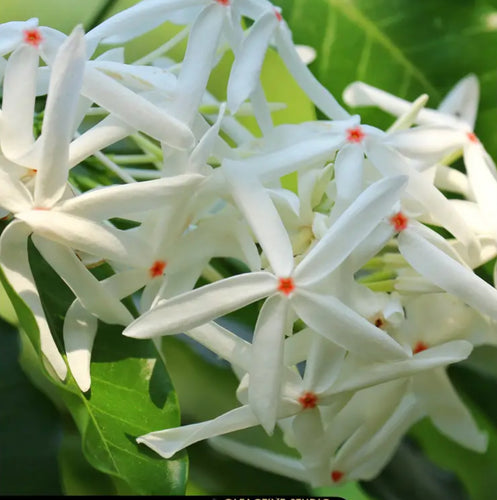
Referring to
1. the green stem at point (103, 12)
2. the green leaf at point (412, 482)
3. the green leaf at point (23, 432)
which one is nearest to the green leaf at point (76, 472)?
the green leaf at point (23, 432)

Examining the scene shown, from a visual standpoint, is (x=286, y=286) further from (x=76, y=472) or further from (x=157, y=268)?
(x=76, y=472)

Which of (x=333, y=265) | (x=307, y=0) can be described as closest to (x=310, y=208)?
(x=333, y=265)

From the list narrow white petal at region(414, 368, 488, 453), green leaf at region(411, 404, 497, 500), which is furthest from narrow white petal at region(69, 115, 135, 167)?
green leaf at region(411, 404, 497, 500)

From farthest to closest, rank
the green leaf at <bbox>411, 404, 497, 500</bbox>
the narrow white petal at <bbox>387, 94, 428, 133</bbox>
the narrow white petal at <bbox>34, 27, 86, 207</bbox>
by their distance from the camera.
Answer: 1. the green leaf at <bbox>411, 404, 497, 500</bbox>
2. the narrow white petal at <bbox>387, 94, 428, 133</bbox>
3. the narrow white petal at <bbox>34, 27, 86, 207</bbox>

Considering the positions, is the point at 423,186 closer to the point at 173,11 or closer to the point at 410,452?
the point at 173,11

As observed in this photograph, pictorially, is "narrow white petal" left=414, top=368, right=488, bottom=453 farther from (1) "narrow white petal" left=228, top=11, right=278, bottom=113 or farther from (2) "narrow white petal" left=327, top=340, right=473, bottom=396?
(1) "narrow white petal" left=228, top=11, right=278, bottom=113
